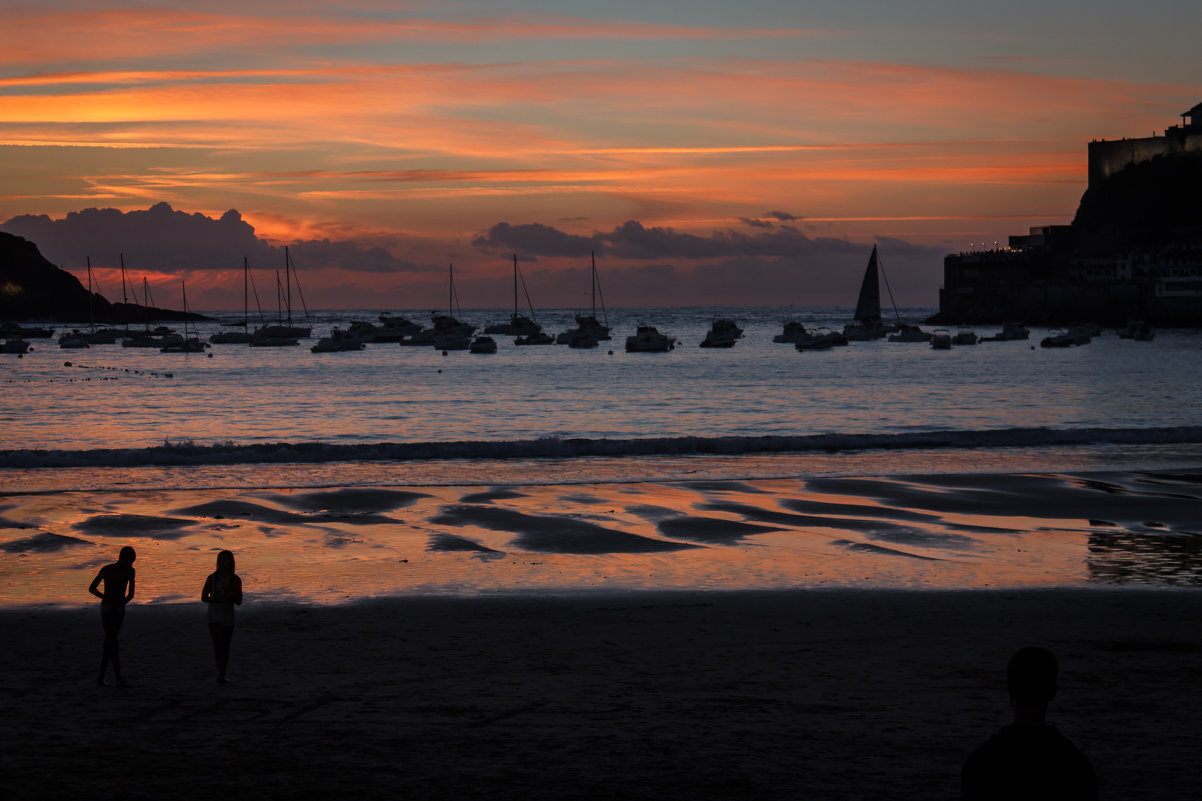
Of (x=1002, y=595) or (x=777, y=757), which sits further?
(x=1002, y=595)

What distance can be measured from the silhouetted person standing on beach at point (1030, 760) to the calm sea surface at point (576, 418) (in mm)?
23129

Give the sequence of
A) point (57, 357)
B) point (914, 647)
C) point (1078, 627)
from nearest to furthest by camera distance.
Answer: point (914, 647)
point (1078, 627)
point (57, 357)

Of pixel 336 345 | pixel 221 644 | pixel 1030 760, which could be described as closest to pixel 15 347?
pixel 336 345

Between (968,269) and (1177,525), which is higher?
(968,269)

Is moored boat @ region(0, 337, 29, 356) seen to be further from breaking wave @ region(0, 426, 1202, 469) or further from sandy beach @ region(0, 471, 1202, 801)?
sandy beach @ region(0, 471, 1202, 801)

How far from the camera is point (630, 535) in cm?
1919

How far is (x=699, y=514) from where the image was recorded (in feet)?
70.1

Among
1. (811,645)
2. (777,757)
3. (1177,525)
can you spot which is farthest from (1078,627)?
(1177,525)

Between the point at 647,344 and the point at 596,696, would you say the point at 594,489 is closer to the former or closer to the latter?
the point at 596,696

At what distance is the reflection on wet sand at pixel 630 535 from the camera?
15609mm

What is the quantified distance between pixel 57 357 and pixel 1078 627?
116668mm

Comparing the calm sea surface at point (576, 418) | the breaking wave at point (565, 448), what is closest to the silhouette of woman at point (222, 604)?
the calm sea surface at point (576, 418)

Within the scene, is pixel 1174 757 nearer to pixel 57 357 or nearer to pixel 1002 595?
pixel 1002 595

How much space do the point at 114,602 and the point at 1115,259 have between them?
595 feet
